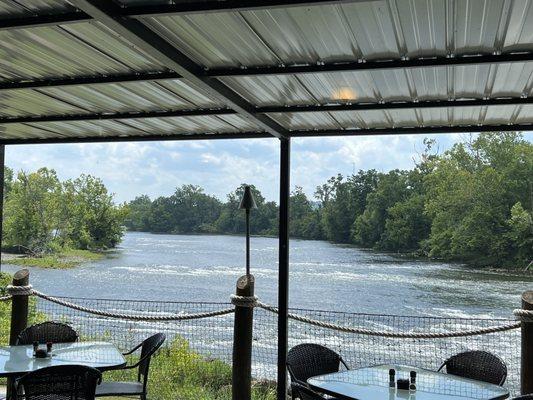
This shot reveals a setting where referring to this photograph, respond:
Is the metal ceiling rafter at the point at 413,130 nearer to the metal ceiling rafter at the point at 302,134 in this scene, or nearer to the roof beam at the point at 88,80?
the metal ceiling rafter at the point at 302,134

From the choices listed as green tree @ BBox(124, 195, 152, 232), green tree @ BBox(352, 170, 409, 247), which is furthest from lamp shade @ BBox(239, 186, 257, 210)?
green tree @ BBox(124, 195, 152, 232)

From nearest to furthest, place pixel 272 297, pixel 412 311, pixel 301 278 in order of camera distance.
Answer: pixel 412 311, pixel 272 297, pixel 301 278

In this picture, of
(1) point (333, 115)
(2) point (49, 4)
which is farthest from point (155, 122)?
(2) point (49, 4)

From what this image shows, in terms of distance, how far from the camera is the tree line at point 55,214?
103 feet

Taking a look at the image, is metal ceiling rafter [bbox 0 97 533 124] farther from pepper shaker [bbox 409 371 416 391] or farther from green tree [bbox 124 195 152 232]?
green tree [bbox 124 195 152 232]

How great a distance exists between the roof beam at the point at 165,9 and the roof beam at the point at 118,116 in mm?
1689

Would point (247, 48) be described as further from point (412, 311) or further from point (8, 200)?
point (8, 200)

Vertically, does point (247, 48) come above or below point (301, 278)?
above

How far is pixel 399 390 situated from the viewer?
3.19 meters

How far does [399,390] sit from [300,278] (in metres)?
25.7

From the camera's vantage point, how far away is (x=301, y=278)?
2867 centimetres

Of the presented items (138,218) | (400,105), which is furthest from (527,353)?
(138,218)

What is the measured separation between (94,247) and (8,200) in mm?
5697

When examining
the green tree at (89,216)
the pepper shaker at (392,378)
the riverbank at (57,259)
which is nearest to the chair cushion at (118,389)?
the pepper shaker at (392,378)
